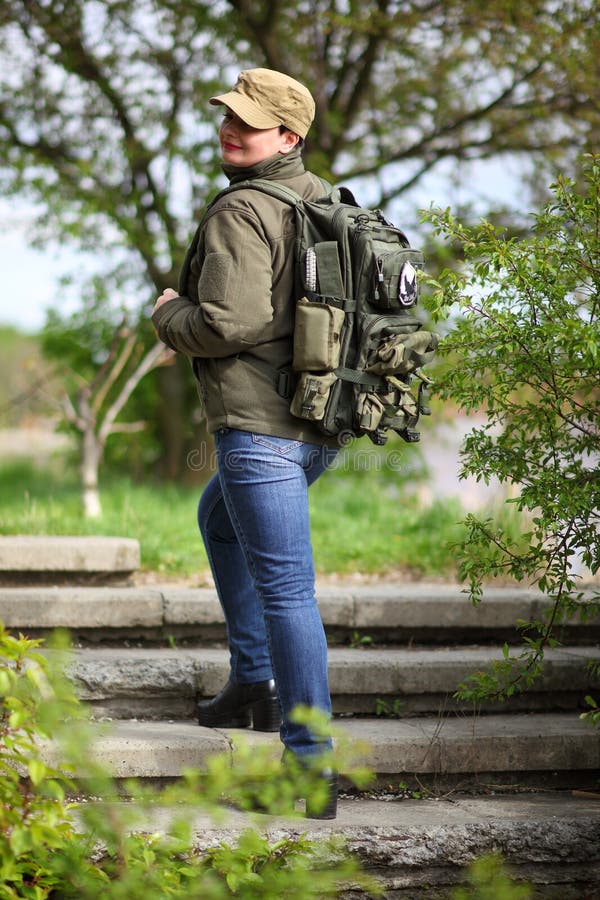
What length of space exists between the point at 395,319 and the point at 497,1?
506 centimetres

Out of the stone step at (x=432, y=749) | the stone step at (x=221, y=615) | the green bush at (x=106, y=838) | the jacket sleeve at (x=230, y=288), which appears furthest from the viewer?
the stone step at (x=221, y=615)

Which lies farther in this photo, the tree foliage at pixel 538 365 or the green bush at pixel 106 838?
the tree foliage at pixel 538 365

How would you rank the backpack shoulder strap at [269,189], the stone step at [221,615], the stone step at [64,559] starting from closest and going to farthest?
the backpack shoulder strap at [269,189] < the stone step at [221,615] < the stone step at [64,559]

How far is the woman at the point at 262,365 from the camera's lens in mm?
2732

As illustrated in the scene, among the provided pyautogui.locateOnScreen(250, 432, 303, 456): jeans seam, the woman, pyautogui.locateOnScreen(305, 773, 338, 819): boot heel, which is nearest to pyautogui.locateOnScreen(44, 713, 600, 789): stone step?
pyautogui.locateOnScreen(305, 773, 338, 819): boot heel

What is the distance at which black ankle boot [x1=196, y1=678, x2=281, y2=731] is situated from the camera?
11.0 feet

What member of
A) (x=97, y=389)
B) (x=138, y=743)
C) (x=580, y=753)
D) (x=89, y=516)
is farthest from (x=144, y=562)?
(x=97, y=389)

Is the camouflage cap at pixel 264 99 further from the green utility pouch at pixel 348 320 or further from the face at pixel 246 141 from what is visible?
the green utility pouch at pixel 348 320

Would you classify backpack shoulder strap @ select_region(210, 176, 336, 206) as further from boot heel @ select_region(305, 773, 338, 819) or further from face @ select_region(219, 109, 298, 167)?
boot heel @ select_region(305, 773, 338, 819)

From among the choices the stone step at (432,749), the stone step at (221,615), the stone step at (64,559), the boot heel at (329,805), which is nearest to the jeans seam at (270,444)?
the boot heel at (329,805)

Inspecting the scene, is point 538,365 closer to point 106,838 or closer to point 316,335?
point 316,335

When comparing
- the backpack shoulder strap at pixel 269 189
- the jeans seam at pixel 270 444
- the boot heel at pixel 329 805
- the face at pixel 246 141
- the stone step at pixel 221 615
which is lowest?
the boot heel at pixel 329 805

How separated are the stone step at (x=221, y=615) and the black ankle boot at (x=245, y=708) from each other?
684 millimetres

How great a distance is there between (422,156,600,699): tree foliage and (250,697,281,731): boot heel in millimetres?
663
